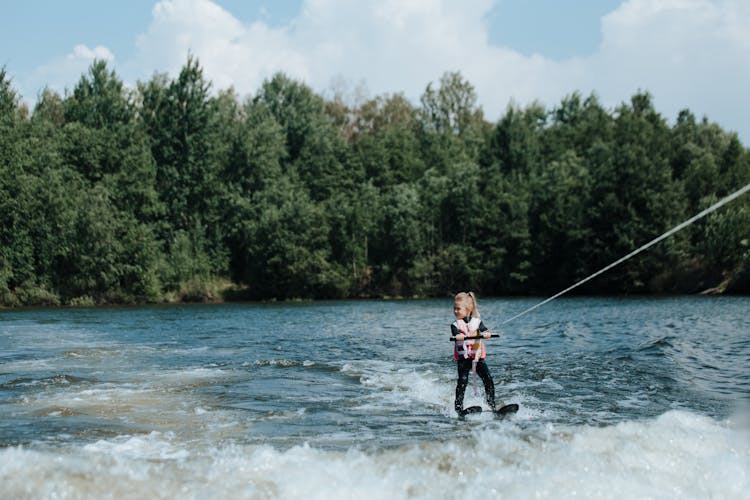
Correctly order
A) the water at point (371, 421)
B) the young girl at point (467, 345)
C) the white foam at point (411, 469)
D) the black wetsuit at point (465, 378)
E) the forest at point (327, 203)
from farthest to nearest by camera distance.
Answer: the forest at point (327, 203)
the black wetsuit at point (465, 378)
the young girl at point (467, 345)
the water at point (371, 421)
the white foam at point (411, 469)

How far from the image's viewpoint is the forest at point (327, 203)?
57406 mm

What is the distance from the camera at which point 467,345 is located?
1131cm

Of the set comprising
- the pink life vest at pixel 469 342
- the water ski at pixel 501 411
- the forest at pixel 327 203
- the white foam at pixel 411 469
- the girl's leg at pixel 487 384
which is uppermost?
the forest at pixel 327 203

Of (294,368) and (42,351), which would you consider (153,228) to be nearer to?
(42,351)

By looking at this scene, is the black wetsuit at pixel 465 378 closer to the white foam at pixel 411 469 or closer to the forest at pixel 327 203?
the white foam at pixel 411 469

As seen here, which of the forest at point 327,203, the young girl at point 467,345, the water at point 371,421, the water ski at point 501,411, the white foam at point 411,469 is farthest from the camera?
the forest at point 327,203

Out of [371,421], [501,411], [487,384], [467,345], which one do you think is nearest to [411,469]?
[371,421]

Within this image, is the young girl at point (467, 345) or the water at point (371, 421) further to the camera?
the young girl at point (467, 345)

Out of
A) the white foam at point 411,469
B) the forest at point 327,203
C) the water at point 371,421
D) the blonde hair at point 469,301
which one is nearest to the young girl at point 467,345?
the blonde hair at point 469,301

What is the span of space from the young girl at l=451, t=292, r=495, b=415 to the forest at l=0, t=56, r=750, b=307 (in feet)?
143

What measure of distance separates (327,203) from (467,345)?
62364 millimetres

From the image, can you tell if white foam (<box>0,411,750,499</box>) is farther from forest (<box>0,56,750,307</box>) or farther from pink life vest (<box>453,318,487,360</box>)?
forest (<box>0,56,750,307</box>)

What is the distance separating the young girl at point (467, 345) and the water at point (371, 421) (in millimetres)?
541

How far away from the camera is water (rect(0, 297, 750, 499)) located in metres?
7.66
